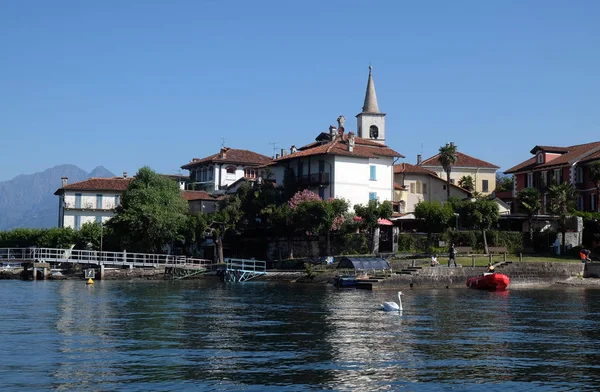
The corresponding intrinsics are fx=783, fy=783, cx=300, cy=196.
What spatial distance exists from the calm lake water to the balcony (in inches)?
1442

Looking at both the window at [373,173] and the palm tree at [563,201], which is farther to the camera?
the window at [373,173]

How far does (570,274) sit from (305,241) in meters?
28.4

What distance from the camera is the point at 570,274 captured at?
2692 inches

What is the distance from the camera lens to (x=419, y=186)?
9794cm

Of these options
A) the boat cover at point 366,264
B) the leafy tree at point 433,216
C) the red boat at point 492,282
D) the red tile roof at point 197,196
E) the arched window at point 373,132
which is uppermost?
the arched window at point 373,132

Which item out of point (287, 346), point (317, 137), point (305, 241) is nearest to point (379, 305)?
point (287, 346)

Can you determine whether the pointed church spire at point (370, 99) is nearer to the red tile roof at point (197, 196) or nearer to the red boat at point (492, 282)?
the red tile roof at point (197, 196)

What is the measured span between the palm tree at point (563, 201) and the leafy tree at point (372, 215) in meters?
16.7

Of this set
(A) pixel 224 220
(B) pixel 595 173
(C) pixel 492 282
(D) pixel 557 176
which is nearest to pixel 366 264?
(C) pixel 492 282

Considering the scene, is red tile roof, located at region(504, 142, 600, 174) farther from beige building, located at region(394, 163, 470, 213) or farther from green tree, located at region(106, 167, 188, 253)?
green tree, located at region(106, 167, 188, 253)

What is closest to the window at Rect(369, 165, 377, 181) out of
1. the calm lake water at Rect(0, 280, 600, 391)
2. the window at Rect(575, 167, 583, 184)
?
the window at Rect(575, 167, 583, 184)

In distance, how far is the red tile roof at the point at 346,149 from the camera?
87719 millimetres

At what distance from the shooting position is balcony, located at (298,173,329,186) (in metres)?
87.4

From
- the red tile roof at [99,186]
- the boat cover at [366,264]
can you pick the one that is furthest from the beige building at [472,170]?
the red tile roof at [99,186]
